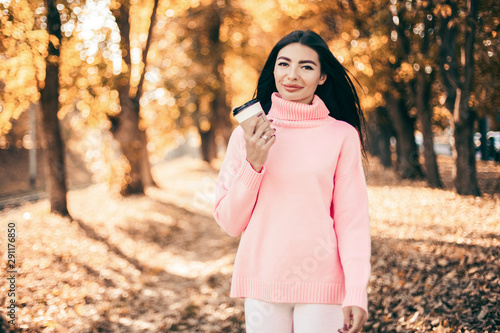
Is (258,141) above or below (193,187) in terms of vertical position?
above

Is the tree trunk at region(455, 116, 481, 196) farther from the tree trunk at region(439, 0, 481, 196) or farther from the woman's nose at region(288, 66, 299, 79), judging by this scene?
the woman's nose at region(288, 66, 299, 79)

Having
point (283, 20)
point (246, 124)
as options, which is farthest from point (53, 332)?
point (283, 20)

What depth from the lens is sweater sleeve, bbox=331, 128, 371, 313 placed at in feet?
6.34

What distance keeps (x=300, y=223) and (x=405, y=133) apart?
552 inches

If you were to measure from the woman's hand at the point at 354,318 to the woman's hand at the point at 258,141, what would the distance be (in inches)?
31.9

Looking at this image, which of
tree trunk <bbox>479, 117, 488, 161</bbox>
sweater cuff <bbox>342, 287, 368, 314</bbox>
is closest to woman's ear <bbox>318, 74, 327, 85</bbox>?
sweater cuff <bbox>342, 287, 368, 314</bbox>

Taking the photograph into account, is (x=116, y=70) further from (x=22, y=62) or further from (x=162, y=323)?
(x=162, y=323)

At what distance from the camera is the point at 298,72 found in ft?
7.29

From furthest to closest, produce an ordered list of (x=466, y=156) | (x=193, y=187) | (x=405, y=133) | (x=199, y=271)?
(x=193, y=187)
(x=405, y=133)
(x=466, y=156)
(x=199, y=271)

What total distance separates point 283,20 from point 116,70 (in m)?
7.05

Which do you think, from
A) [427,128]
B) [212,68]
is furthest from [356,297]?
[212,68]

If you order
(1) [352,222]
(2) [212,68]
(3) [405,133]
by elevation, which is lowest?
(1) [352,222]

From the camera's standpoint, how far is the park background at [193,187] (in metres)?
5.25

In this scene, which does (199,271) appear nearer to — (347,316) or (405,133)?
(347,316)
